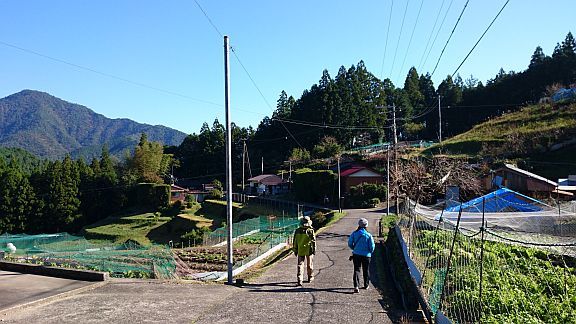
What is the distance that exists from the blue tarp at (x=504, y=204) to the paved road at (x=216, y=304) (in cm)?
895

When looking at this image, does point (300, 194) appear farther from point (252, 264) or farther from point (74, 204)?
point (252, 264)

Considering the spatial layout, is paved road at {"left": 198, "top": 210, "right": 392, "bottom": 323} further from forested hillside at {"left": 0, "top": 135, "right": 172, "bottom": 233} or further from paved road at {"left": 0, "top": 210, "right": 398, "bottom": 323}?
forested hillside at {"left": 0, "top": 135, "right": 172, "bottom": 233}

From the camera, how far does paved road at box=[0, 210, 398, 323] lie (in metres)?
6.64

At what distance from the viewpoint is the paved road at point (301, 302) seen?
6.59m

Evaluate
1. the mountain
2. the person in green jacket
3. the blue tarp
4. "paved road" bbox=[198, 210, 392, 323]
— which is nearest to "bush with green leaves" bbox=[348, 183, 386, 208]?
the mountain

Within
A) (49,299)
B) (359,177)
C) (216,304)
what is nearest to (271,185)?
(359,177)

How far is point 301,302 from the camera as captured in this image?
7.46 meters

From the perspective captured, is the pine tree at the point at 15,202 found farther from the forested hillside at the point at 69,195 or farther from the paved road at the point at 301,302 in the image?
the paved road at the point at 301,302

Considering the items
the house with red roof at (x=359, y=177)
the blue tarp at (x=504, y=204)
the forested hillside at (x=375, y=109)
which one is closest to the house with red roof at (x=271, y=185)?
the forested hillside at (x=375, y=109)

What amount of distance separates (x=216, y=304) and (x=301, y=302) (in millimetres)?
1368

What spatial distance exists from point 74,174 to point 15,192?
7.42 metres

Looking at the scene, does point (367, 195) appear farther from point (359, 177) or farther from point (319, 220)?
point (319, 220)

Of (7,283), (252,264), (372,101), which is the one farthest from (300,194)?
(7,283)

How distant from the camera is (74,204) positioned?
196ft
